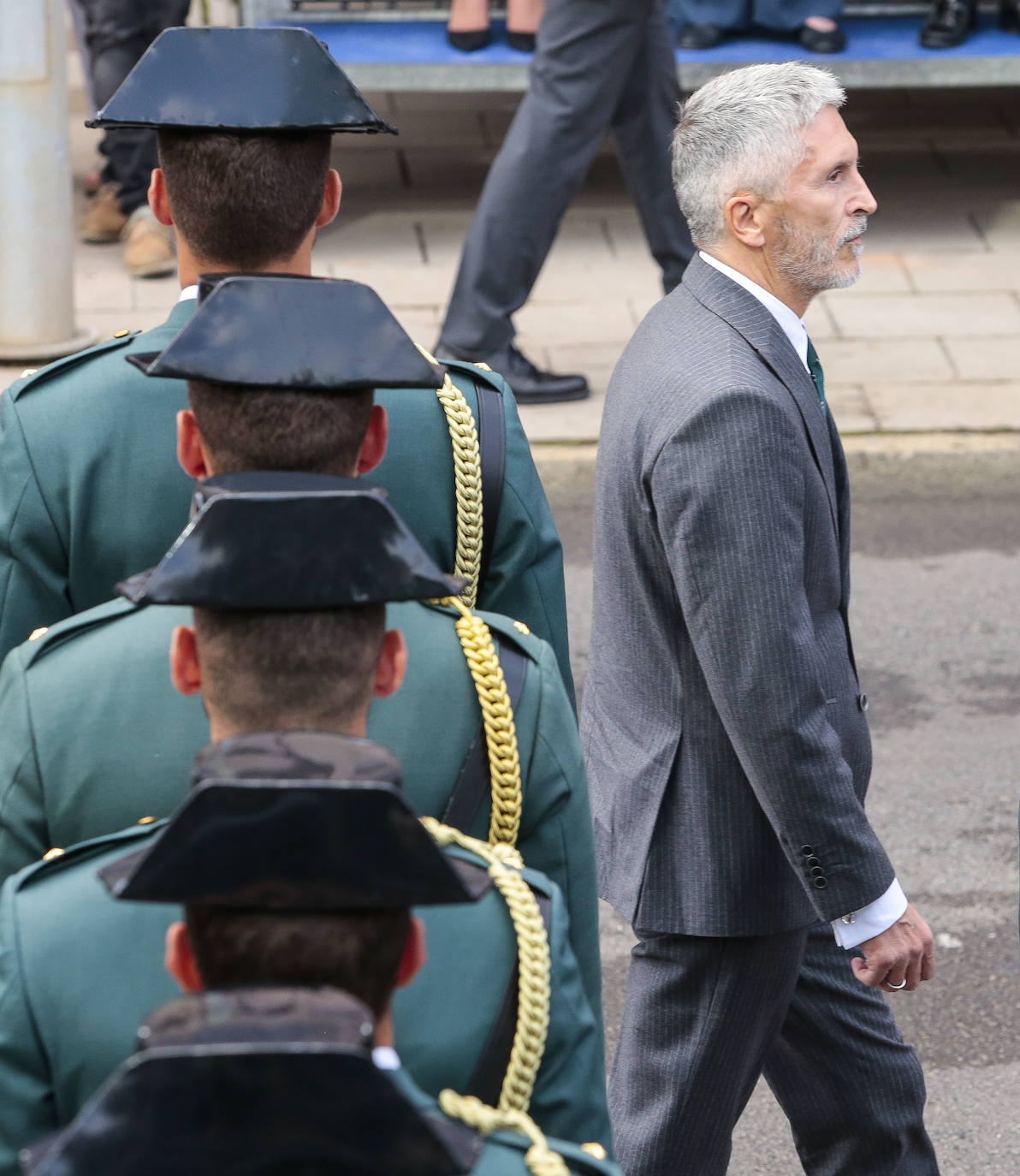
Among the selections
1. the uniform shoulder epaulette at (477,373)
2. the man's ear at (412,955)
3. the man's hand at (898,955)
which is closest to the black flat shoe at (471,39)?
the uniform shoulder epaulette at (477,373)

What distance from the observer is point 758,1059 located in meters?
3.13

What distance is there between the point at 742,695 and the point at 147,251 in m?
5.67

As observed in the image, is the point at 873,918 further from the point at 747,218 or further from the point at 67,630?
the point at 67,630

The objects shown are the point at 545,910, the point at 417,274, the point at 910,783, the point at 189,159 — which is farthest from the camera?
the point at 417,274

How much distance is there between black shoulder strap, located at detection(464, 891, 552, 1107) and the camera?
1.93 meters

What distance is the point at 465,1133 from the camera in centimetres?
150

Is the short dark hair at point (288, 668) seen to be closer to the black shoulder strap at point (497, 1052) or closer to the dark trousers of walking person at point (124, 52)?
the black shoulder strap at point (497, 1052)

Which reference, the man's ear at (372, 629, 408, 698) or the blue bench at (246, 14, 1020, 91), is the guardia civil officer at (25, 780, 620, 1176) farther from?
the blue bench at (246, 14, 1020, 91)

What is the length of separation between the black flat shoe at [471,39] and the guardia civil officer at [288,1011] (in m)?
7.17

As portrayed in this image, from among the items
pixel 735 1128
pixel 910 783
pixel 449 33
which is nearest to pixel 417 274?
pixel 449 33

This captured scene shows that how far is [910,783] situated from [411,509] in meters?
2.70

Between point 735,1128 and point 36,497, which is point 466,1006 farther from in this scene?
point 735,1128

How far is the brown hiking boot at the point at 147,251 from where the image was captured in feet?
26.1

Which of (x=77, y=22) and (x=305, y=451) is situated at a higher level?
(x=305, y=451)
